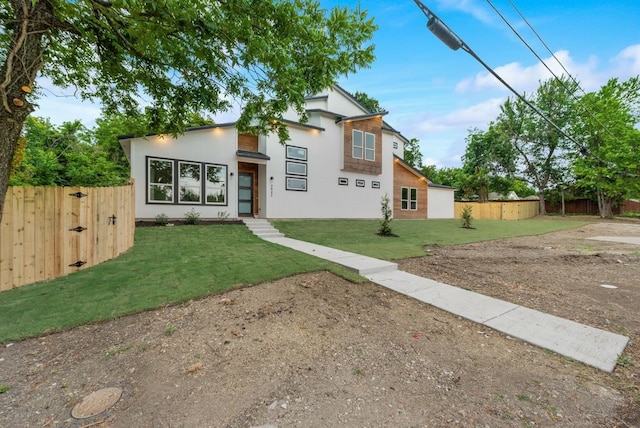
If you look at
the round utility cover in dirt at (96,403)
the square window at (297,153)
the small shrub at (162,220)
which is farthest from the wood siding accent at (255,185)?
the round utility cover in dirt at (96,403)

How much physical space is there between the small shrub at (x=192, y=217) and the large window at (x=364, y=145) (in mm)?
9540

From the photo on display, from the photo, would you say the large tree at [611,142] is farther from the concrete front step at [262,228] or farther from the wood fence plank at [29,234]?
the wood fence plank at [29,234]

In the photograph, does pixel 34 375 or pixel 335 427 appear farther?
pixel 34 375

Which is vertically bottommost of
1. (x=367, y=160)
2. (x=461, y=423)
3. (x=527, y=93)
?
(x=461, y=423)

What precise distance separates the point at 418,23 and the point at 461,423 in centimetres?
560

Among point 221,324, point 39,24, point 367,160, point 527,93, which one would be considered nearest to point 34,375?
point 221,324

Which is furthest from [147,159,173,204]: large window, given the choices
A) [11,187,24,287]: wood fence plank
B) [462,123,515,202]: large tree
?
[462,123,515,202]: large tree

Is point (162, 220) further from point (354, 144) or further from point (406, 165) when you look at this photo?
point (406, 165)

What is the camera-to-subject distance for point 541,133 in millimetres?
28672

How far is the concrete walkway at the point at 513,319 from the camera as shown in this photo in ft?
9.57

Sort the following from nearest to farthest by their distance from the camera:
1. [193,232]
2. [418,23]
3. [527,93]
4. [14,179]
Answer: [418,23]
[14,179]
[193,232]
[527,93]

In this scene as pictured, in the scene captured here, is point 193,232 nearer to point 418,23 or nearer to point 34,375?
point 34,375

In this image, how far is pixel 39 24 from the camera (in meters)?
2.92

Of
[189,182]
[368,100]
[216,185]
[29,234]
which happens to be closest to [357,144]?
[216,185]
